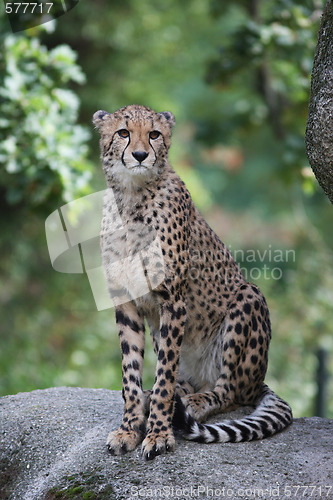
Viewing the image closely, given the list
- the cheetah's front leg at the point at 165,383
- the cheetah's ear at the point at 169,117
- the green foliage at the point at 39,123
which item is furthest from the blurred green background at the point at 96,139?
the cheetah's front leg at the point at 165,383

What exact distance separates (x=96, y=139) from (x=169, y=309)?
583cm

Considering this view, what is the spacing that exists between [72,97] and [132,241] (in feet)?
8.40

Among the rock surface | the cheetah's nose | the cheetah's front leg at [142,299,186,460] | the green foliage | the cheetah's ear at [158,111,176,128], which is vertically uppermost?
the green foliage

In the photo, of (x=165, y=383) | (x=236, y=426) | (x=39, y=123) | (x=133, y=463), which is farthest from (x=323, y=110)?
(x=39, y=123)

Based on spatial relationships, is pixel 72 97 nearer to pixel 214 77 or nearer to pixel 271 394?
pixel 214 77

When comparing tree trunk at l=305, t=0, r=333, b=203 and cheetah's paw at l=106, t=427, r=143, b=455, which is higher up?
tree trunk at l=305, t=0, r=333, b=203

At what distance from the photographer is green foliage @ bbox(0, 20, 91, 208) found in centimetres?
541

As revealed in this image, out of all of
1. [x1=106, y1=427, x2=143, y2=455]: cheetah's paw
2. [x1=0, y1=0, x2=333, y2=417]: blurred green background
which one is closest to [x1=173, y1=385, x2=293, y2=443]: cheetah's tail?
[x1=106, y1=427, x2=143, y2=455]: cheetah's paw

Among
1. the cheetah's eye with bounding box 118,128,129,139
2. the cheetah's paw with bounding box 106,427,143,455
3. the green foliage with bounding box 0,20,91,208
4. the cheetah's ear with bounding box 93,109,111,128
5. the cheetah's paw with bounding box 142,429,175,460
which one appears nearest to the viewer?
the cheetah's paw with bounding box 142,429,175,460

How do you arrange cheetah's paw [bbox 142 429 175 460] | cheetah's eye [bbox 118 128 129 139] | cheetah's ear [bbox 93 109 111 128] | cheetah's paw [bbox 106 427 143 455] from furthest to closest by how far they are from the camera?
1. cheetah's ear [bbox 93 109 111 128]
2. cheetah's eye [bbox 118 128 129 139]
3. cheetah's paw [bbox 106 427 143 455]
4. cheetah's paw [bbox 142 429 175 460]

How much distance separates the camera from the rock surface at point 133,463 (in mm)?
2973

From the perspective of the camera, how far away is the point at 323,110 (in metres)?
2.94

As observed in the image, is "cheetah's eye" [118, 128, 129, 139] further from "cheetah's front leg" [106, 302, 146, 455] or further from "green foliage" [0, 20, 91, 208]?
"green foliage" [0, 20, 91, 208]

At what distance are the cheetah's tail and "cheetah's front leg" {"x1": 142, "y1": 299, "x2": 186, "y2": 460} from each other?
66 mm
